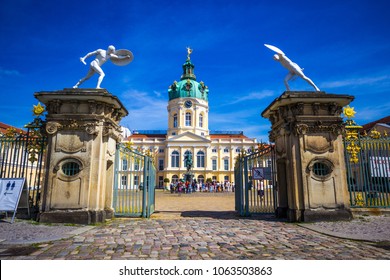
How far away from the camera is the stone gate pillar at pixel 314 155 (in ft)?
26.7

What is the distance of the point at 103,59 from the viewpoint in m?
8.88

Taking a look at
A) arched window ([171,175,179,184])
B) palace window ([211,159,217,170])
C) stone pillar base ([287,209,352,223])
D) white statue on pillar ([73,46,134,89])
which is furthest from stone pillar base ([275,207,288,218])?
palace window ([211,159,217,170])

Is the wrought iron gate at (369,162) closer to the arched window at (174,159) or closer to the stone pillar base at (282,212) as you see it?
the stone pillar base at (282,212)

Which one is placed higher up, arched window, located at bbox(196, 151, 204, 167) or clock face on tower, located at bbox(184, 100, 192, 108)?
clock face on tower, located at bbox(184, 100, 192, 108)

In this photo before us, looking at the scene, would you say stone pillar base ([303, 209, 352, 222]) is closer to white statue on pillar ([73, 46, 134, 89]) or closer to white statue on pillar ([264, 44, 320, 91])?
white statue on pillar ([264, 44, 320, 91])

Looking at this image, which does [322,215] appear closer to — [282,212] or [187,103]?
[282,212]

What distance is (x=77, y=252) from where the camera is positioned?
451 cm

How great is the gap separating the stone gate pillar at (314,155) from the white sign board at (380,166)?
1.76 meters

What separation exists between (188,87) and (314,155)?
181 feet

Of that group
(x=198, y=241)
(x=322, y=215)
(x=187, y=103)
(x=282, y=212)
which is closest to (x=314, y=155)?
(x=322, y=215)

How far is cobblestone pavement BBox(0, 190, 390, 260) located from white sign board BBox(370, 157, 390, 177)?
247 centimetres

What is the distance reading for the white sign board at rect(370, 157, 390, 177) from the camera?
30.6 ft

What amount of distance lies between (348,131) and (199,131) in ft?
177

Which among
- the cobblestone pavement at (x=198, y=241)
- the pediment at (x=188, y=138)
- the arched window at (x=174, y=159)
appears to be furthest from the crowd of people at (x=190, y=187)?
the cobblestone pavement at (x=198, y=241)
